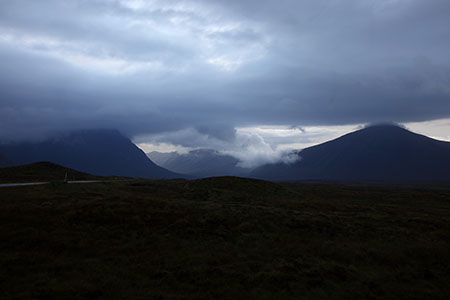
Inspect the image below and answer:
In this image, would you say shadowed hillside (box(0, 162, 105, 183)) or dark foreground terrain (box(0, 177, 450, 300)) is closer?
dark foreground terrain (box(0, 177, 450, 300))

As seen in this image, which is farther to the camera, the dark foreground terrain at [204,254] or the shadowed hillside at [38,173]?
the shadowed hillside at [38,173]

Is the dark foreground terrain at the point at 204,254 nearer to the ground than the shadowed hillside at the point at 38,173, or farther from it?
nearer to the ground

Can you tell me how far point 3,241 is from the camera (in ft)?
56.0

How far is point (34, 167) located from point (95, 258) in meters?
83.5

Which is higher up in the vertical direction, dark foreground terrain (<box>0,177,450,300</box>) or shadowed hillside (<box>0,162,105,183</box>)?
shadowed hillside (<box>0,162,105,183</box>)

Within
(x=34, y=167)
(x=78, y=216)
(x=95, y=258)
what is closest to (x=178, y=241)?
(x=95, y=258)

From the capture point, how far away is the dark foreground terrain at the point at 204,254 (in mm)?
13195

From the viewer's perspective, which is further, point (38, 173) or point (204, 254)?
point (38, 173)

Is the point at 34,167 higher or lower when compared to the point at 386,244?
higher

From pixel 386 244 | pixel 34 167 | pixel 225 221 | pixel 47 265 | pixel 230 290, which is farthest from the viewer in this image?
pixel 34 167

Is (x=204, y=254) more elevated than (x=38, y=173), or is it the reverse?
(x=38, y=173)

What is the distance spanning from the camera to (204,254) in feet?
57.7

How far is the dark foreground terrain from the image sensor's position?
520 inches

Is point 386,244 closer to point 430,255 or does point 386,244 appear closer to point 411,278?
point 430,255
